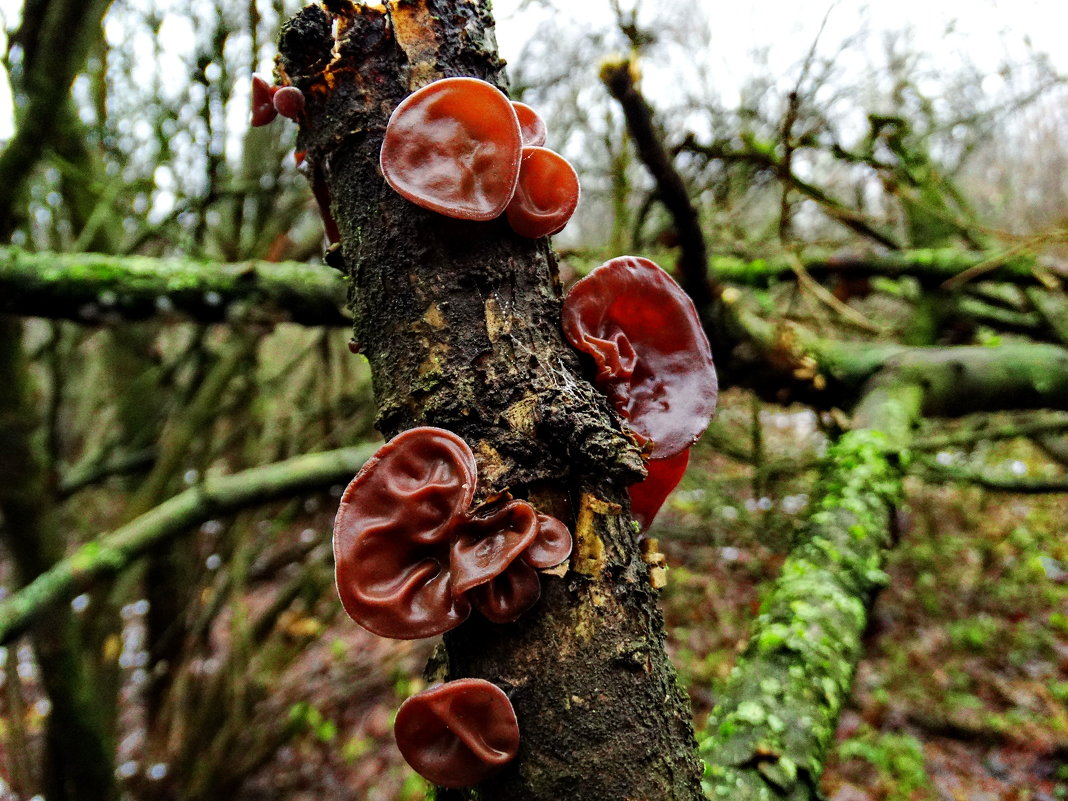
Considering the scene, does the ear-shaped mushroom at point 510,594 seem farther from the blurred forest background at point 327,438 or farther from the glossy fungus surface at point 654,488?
the blurred forest background at point 327,438

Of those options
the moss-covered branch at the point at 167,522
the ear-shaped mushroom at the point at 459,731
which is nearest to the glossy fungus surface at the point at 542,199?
the ear-shaped mushroom at the point at 459,731

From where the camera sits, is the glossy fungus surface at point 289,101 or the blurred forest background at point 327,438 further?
the blurred forest background at point 327,438

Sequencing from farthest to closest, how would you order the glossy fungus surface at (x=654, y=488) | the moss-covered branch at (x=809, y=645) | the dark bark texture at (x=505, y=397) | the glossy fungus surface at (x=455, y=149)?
1. the glossy fungus surface at (x=654, y=488)
2. the moss-covered branch at (x=809, y=645)
3. the glossy fungus surface at (x=455, y=149)
4. the dark bark texture at (x=505, y=397)

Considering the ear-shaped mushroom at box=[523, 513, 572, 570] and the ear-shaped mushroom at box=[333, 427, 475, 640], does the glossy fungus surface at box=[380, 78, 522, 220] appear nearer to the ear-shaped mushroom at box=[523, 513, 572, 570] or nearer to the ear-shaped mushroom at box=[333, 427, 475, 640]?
the ear-shaped mushroom at box=[333, 427, 475, 640]

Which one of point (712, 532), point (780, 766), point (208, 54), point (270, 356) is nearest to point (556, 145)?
point (208, 54)

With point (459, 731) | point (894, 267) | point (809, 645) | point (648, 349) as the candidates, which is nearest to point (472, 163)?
point (648, 349)

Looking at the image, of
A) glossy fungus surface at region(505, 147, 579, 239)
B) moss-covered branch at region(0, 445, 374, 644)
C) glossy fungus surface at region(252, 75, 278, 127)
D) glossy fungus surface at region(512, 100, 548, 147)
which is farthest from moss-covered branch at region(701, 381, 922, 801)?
moss-covered branch at region(0, 445, 374, 644)
